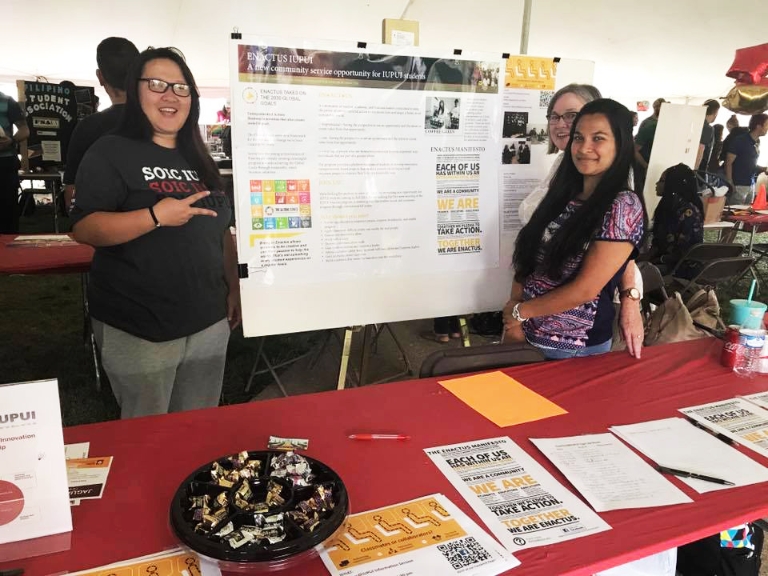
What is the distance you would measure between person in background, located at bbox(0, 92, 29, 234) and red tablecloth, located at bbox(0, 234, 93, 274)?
2430mm

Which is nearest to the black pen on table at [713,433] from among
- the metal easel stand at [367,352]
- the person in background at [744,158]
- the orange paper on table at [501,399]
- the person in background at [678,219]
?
the orange paper on table at [501,399]

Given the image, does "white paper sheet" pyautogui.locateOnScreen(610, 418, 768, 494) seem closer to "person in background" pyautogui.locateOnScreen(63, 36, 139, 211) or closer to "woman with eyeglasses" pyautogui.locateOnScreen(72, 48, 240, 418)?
"woman with eyeglasses" pyautogui.locateOnScreen(72, 48, 240, 418)

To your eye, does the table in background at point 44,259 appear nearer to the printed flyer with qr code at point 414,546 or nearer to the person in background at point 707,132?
the printed flyer with qr code at point 414,546

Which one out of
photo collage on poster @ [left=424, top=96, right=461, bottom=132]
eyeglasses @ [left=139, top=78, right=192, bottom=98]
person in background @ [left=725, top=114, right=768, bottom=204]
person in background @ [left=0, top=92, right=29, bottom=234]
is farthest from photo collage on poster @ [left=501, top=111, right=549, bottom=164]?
person in background @ [left=725, top=114, right=768, bottom=204]

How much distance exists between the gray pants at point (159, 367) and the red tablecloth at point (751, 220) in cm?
452

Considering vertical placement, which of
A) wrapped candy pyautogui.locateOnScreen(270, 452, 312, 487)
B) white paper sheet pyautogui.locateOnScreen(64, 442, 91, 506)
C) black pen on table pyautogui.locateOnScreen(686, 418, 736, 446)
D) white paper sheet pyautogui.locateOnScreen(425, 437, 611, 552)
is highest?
wrapped candy pyautogui.locateOnScreen(270, 452, 312, 487)

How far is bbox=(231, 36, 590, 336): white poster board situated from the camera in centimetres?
175

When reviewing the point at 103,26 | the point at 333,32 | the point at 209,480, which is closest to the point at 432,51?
the point at 209,480

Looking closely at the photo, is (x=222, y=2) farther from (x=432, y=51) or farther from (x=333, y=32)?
(x=432, y=51)

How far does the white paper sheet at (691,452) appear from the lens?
958 millimetres

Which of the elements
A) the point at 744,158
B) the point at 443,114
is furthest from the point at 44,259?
the point at 744,158

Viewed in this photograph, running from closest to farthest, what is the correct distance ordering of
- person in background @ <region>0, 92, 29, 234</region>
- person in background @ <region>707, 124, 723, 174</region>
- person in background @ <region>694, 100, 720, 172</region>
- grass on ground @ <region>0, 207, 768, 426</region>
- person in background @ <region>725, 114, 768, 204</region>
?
grass on ground @ <region>0, 207, 768, 426</region> < person in background @ <region>0, 92, 29, 234</region> < person in background @ <region>694, 100, 720, 172</region> < person in background @ <region>725, 114, 768, 204</region> < person in background @ <region>707, 124, 723, 174</region>

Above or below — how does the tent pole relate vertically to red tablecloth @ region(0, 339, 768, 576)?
above

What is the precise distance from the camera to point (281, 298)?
1.87m
